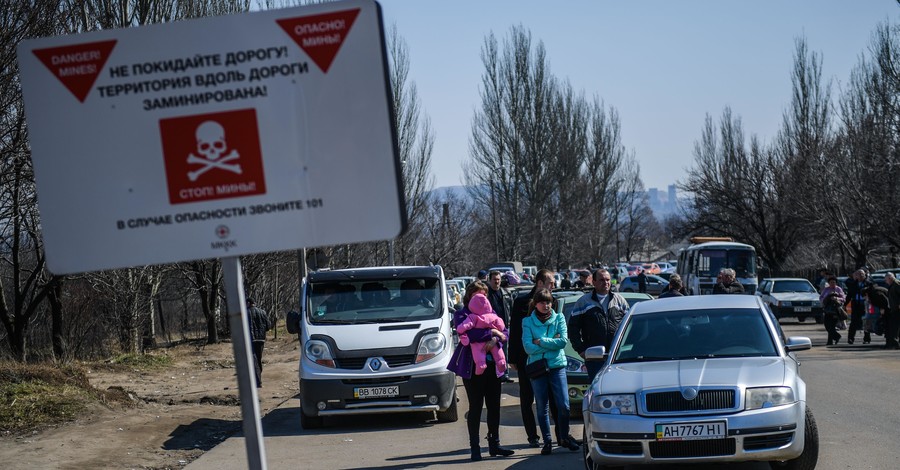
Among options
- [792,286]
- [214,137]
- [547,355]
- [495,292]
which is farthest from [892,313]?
[214,137]

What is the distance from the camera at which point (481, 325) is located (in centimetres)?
1098

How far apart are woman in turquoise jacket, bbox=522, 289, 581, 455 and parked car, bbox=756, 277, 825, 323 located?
25.8 meters

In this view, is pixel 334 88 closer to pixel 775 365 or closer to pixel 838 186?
pixel 775 365

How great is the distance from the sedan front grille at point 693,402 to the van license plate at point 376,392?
5.71 m

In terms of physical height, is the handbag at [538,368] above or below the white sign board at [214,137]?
below

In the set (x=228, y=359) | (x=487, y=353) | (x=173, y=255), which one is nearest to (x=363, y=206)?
(x=173, y=255)

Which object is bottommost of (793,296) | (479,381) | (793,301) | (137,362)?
(793,301)

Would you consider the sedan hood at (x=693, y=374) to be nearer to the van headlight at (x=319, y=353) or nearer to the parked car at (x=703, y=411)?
the parked car at (x=703, y=411)

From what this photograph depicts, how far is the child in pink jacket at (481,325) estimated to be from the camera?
10.9 meters

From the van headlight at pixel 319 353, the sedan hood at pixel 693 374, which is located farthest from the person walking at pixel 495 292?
the sedan hood at pixel 693 374

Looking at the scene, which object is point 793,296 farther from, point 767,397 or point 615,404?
point 615,404

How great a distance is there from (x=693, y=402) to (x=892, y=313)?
17.3 metres

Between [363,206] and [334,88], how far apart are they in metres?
0.45

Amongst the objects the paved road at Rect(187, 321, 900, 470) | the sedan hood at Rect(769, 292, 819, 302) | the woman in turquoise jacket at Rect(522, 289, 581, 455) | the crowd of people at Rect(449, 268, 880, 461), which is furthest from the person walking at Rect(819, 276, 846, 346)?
the woman in turquoise jacket at Rect(522, 289, 581, 455)
